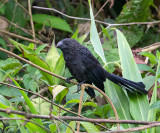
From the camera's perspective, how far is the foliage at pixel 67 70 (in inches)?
81.3

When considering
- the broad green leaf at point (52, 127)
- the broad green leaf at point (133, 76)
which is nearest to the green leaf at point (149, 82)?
the broad green leaf at point (133, 76)

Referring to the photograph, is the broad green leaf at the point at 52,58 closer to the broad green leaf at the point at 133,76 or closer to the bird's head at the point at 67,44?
the bird's head at the point at 67,44

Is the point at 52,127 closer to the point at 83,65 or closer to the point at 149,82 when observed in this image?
the point at 83,65

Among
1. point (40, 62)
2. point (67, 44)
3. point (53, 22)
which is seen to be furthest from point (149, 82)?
point (53, 22)

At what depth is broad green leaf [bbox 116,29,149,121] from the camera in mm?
2096

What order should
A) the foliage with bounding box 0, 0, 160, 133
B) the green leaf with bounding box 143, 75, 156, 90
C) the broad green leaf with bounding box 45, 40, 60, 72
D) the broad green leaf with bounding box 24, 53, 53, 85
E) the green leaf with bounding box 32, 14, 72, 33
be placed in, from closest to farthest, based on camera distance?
1. the foliage with bounding box 0, 0, 160, 133
2. the broad green leaf with bounding box 24, 53, 53, 85
3. the green leaf with bounding box 143, 75, 156, 90
4. the broad green leaf with bounding box 45, 40, 60, 72
5. the green leaf with bounding box 32, 14, 72, 33

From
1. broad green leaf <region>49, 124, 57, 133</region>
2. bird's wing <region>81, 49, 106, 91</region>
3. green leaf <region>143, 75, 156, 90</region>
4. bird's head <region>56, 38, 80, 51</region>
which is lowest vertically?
broad green leaf <region>49, 124, 57, 133</region>

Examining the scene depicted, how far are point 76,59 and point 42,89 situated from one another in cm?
84

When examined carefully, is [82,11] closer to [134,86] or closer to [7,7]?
[7,7]

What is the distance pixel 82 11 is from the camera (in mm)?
4723

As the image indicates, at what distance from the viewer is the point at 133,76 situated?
2299 mm

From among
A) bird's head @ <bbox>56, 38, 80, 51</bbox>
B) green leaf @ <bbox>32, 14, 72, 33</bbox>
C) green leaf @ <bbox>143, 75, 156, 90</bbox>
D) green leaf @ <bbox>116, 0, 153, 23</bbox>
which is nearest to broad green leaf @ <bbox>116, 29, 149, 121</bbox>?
green leaf @ <bbox>143, 75, 156, 90</bbox>

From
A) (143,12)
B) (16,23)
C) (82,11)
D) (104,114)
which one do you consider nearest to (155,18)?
(143,12)

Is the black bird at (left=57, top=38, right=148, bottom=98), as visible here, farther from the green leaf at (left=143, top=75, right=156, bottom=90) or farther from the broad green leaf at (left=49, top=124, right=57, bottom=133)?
the broad green leaf at (left=49, top=124, right=57, bottom=133)
